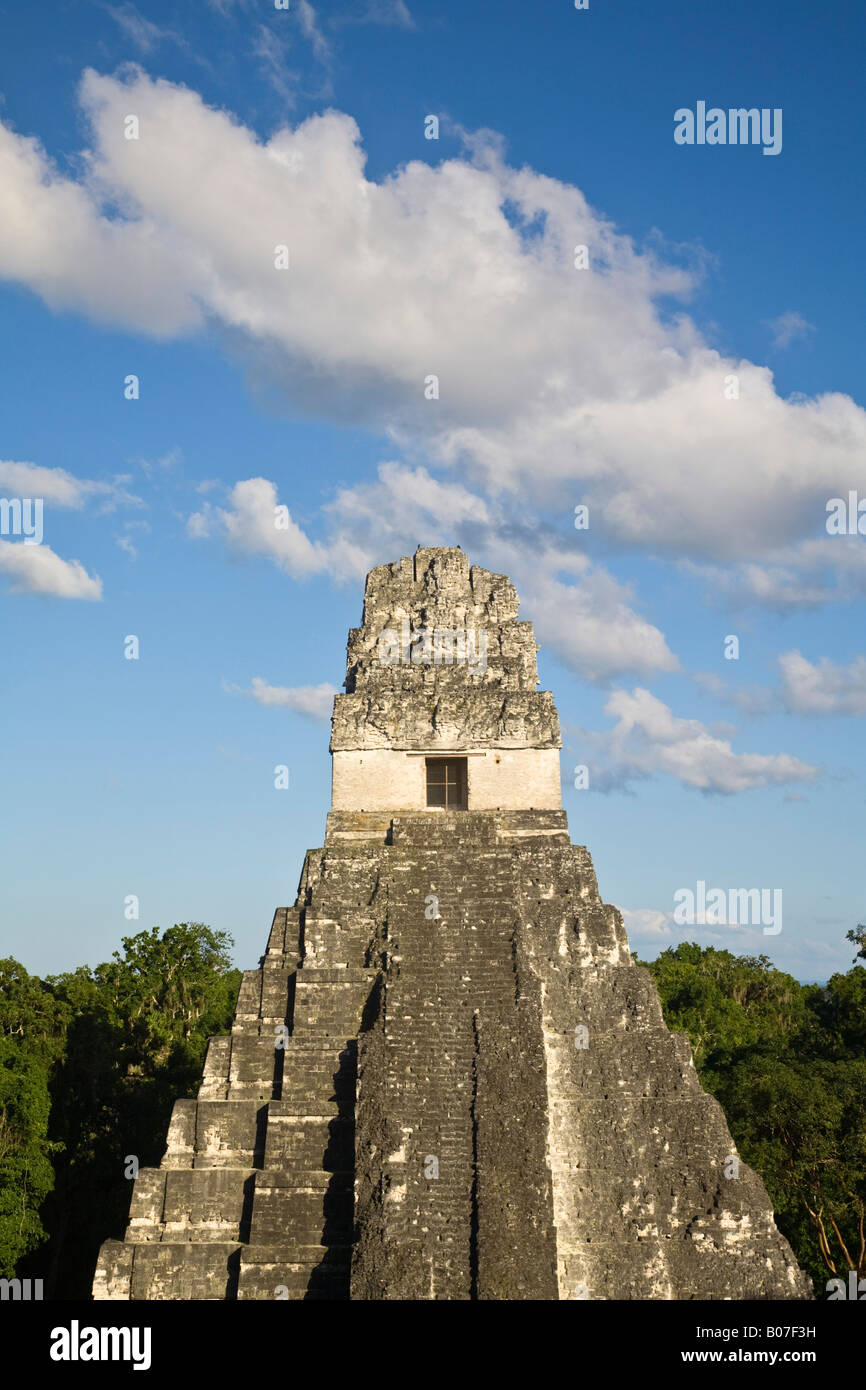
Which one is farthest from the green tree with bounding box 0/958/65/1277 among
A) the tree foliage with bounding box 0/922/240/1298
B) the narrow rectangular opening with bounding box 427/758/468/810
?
the narrow rectangular opening with bounding box 427/758/468/810

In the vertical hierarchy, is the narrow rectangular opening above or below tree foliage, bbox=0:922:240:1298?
above

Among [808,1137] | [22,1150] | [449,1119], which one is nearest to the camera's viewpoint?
[449,1119]

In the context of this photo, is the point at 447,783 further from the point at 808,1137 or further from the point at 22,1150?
the point at 22,1150

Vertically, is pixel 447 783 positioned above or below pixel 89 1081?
above

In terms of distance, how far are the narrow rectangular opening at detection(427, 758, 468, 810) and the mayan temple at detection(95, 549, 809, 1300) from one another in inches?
50.1

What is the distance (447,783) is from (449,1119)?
6.42 m

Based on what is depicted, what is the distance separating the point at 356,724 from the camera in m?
18.6

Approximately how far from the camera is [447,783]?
18.5 m

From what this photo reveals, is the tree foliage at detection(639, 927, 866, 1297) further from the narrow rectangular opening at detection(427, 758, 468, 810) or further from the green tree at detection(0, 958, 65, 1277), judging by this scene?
the green tree at detection(0, 958, 65, 1277)

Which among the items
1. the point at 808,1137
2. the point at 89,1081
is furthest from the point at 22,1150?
the point at 808,1137

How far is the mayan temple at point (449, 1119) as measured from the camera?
41.0 feet

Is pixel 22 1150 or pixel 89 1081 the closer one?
pixel 22 1150

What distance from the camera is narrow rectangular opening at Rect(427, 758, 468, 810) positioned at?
60.4 ft
